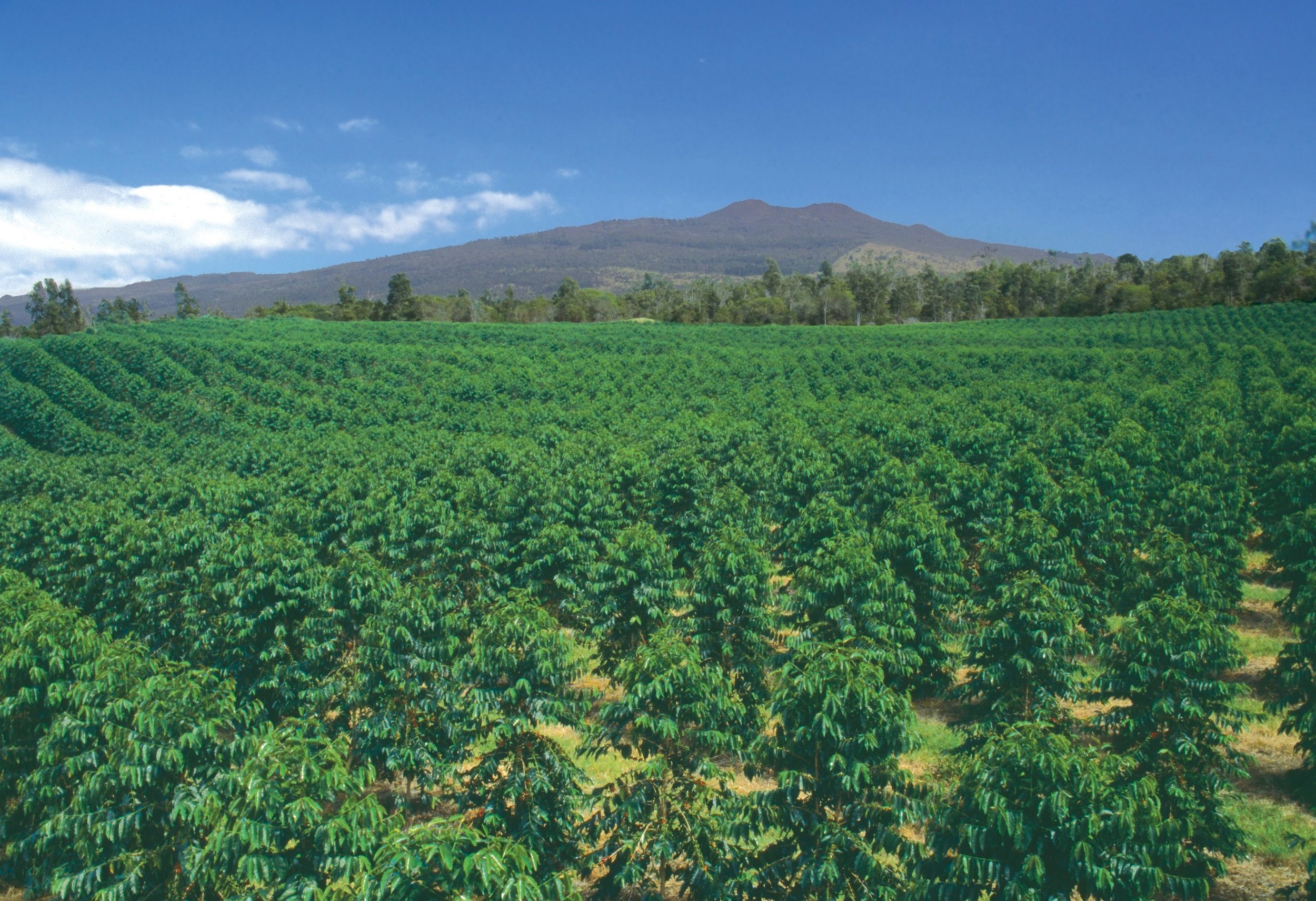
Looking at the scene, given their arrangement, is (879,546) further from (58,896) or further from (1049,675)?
(58,896)

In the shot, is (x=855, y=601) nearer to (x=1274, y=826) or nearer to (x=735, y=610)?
(x=735, y=610)

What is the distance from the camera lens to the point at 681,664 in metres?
14.4

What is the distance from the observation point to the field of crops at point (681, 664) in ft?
38.7

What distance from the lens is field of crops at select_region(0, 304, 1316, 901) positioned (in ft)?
38.7

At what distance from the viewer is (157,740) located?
1368 cm

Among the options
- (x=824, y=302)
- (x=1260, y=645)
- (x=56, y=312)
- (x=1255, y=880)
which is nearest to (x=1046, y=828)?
(x=1255, y=880)

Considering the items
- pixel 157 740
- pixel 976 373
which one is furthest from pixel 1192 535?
pixel 976 373

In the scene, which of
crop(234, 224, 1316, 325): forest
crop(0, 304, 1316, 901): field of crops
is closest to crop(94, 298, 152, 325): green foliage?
crop(234, 224, 1316, 325): forest

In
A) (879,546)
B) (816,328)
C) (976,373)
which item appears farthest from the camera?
(816,328)

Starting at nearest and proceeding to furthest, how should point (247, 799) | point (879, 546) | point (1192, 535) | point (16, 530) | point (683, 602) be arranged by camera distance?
point (247, 799)
point (683, 602)
point (879, 546)
point (1192, 535)
point (16, 530)

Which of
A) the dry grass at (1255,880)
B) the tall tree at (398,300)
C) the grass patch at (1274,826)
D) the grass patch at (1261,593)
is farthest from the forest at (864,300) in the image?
the dry grass at (1255,880)

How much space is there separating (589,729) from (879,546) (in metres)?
11.5

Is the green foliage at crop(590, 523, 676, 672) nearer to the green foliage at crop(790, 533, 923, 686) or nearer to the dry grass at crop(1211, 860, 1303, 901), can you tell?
the green foliage at crop(790, 533, 923, 686)

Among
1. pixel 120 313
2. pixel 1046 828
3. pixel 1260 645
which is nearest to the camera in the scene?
pixel 1046 828
